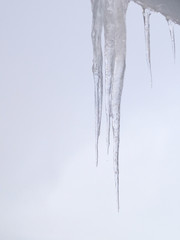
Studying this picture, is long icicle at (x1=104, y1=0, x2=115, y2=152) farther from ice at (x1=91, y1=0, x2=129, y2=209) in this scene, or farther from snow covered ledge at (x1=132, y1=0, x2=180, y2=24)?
snow covered ledge at (x1=132, y1=0, x2=180, y2=24)

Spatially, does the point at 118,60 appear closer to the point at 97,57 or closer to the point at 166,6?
the point at 97,57

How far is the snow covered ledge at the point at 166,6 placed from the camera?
1207mm

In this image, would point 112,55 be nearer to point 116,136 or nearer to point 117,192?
point 116,136

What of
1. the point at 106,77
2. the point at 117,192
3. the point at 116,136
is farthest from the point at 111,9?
the point at 117,192

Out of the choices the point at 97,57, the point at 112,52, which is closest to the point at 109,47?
the point at 112,52

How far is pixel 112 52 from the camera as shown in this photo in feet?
4.58

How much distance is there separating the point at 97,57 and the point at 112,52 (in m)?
0.15

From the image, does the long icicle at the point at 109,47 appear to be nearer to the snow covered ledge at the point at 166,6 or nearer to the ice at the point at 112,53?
the ice at the point at 112,53

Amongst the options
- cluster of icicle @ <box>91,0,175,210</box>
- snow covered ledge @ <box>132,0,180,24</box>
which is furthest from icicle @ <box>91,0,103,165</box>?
snow covered ledge @ <box>132,0,180,24</box>

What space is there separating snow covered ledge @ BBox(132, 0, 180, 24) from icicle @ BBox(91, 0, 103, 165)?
17 cm

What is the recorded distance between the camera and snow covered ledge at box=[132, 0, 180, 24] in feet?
3.96

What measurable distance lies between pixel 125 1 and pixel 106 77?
304 millimetres

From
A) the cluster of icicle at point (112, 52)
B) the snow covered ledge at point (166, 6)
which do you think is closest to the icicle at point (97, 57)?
the cluster of icicle at point (112, 52)

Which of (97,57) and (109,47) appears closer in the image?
(109,47)
